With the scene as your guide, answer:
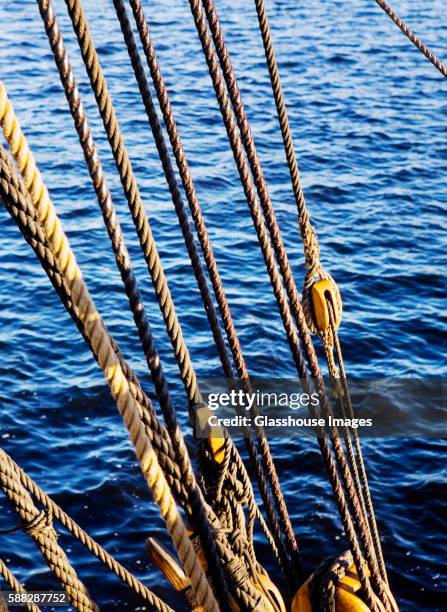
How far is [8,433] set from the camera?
369 inches

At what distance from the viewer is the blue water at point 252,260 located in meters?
8.45

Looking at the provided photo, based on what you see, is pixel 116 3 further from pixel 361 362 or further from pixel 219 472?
pixel 361 362

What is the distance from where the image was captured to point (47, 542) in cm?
349

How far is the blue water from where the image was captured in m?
8.45

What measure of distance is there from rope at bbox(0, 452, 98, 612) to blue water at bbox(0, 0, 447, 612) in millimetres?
4016

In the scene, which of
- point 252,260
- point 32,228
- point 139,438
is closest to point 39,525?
point 32,228

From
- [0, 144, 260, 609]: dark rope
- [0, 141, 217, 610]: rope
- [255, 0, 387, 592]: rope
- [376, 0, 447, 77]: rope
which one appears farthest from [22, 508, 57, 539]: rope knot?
[376, 0, 447, 77]: rope

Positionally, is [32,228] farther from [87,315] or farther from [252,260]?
[252,260]

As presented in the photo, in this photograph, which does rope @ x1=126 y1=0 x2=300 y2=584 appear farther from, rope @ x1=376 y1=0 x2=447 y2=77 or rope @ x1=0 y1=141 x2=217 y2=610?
rope @ x1=376 y1=0 x2=447 y2=77

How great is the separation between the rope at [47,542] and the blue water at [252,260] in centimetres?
402

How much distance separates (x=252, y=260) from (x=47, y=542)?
9.54 meters

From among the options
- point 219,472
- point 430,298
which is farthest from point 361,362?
point 219,472

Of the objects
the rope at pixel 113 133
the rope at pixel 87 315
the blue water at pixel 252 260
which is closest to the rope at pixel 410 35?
the rope at pixel 113 133

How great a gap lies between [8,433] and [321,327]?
18.4 ft
